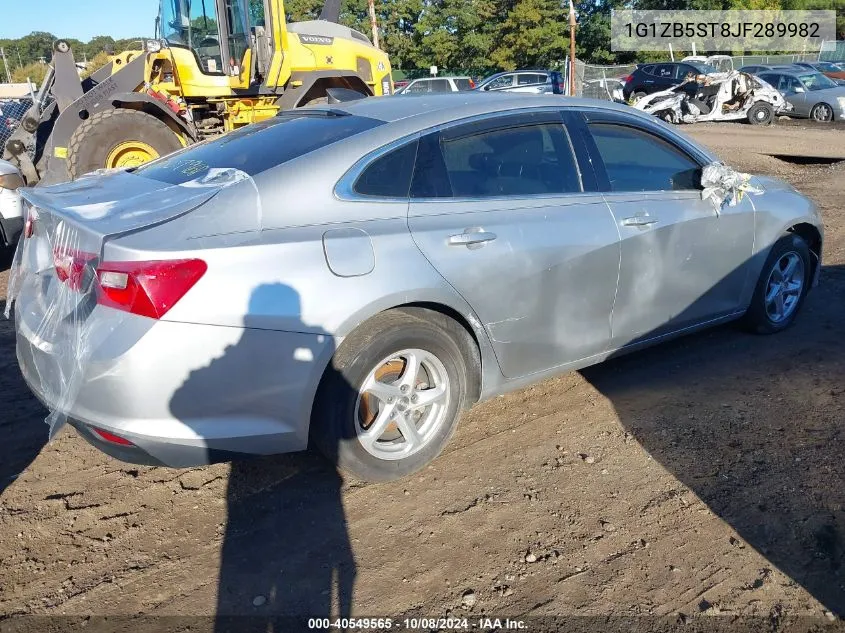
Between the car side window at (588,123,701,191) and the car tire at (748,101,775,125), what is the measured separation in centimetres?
1930

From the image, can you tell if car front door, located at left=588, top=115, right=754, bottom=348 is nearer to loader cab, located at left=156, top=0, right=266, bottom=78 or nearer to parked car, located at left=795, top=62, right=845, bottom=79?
loader cab, located at left=156, top=0, right=266, bottom=78

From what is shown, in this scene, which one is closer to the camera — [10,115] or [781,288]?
[781,288]

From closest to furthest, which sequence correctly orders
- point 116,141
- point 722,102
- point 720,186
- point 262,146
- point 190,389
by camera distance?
point 190,389 → point 262,146 → point 720,186 → point 116,141 → point 722,102

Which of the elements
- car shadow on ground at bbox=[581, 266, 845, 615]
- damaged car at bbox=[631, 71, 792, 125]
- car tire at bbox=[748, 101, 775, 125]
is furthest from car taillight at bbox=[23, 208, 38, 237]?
car tire at bbox=[748, 101, 775, 125]

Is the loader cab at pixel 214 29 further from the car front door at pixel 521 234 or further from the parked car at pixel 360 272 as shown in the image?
the car front door at pixel 521 234

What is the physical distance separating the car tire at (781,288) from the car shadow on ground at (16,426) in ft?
14.6

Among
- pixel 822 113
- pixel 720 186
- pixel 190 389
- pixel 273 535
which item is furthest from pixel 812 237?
pixel 822 113

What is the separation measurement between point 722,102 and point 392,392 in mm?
21343

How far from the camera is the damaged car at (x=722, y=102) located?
2122cm

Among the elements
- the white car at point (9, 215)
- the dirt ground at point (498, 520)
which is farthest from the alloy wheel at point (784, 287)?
the white car at point (9, 215)

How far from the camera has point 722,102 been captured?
21406 millimetres

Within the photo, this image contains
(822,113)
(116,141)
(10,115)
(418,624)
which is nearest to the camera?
(418,624)

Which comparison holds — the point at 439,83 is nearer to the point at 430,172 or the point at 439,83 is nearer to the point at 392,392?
the point at 430,172

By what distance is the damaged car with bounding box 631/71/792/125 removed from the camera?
21.2m
